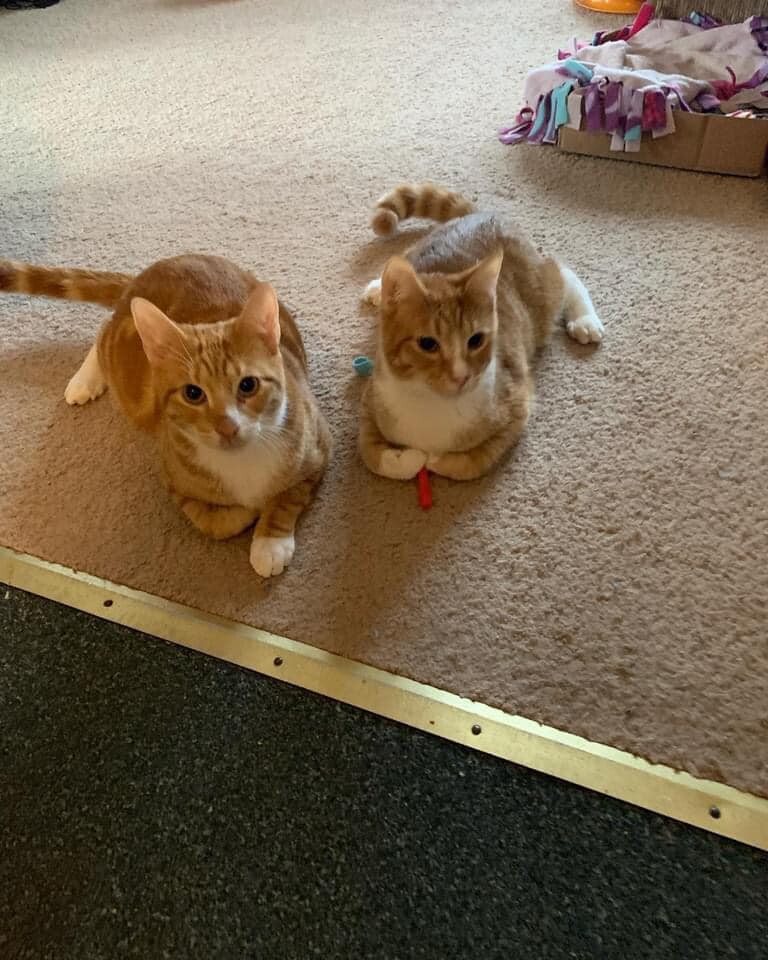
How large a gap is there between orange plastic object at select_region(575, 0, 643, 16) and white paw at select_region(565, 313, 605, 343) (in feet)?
6.18

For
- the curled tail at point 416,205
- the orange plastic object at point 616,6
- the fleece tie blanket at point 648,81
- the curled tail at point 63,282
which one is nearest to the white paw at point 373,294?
the curled tail at point 416,205

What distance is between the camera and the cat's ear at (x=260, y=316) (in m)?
1.23

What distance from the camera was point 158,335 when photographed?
120 cm

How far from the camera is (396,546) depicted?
56.6 inches

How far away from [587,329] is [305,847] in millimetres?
1232

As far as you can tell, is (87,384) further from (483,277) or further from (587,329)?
(587,329)

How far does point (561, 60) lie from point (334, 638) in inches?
80.8

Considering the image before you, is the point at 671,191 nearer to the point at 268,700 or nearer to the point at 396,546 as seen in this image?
the point at 396,546

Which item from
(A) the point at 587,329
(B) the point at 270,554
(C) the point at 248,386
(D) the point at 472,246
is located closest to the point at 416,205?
(D) the point at 472,246

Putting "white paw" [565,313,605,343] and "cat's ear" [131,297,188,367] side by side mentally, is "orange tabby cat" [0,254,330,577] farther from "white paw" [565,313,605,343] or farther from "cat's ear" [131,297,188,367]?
"white paw" [565,313,605,343]

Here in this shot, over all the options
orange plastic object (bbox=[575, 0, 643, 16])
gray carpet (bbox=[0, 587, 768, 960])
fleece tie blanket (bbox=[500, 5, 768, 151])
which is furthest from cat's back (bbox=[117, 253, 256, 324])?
orange plastic object (bbox=[575, 0, 643, 16])

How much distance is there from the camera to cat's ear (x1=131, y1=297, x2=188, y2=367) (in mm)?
1159

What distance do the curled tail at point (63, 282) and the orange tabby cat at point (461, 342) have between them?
2.04 ft

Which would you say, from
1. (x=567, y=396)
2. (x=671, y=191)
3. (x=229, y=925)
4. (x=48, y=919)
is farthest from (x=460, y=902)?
(x=671, y=191)
